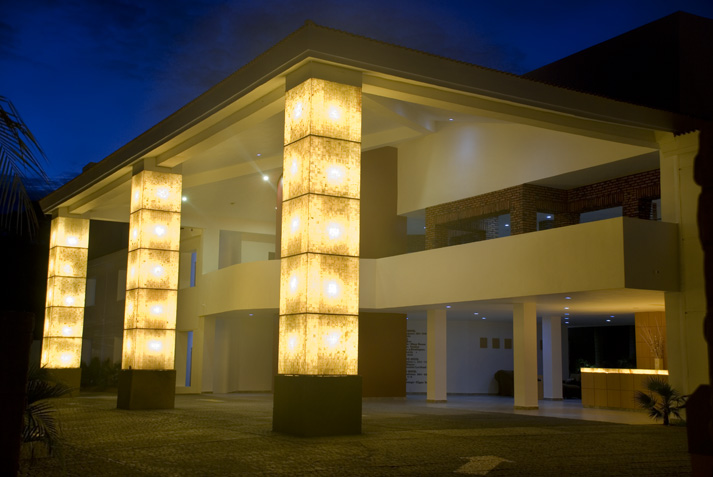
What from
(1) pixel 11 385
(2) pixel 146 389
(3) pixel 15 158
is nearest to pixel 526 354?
(2) pixel 146 389

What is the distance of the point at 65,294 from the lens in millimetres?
21172

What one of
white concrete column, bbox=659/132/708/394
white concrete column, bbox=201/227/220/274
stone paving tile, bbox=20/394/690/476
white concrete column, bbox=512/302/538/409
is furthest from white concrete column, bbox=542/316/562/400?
white concrete column, bbox=201/227/220/274

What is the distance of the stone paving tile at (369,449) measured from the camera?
23.1 ft

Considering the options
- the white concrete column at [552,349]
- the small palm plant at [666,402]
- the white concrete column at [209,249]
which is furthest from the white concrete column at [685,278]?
the white concrete column at [209,249]

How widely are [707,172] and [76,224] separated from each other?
2142 centimetres

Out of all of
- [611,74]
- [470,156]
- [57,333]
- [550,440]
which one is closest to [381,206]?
[470,156]

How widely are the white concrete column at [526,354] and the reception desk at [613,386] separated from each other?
8.42ft

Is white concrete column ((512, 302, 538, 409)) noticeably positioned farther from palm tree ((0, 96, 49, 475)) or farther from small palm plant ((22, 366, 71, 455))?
palm tree ((0, 96, 49, 475))

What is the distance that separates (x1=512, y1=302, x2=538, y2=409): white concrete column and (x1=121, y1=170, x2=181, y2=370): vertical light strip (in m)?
8.38

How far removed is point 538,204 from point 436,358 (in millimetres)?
5552

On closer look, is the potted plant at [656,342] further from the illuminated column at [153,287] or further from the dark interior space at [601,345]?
the illuminated column at [153,287]

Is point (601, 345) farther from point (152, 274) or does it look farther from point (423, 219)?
point (152, 274)

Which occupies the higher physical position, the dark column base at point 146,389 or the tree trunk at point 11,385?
the tree trunk at point 11,385

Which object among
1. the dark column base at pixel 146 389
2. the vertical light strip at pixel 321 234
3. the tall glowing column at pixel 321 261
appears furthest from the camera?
the dark column base at pixel 146 389
